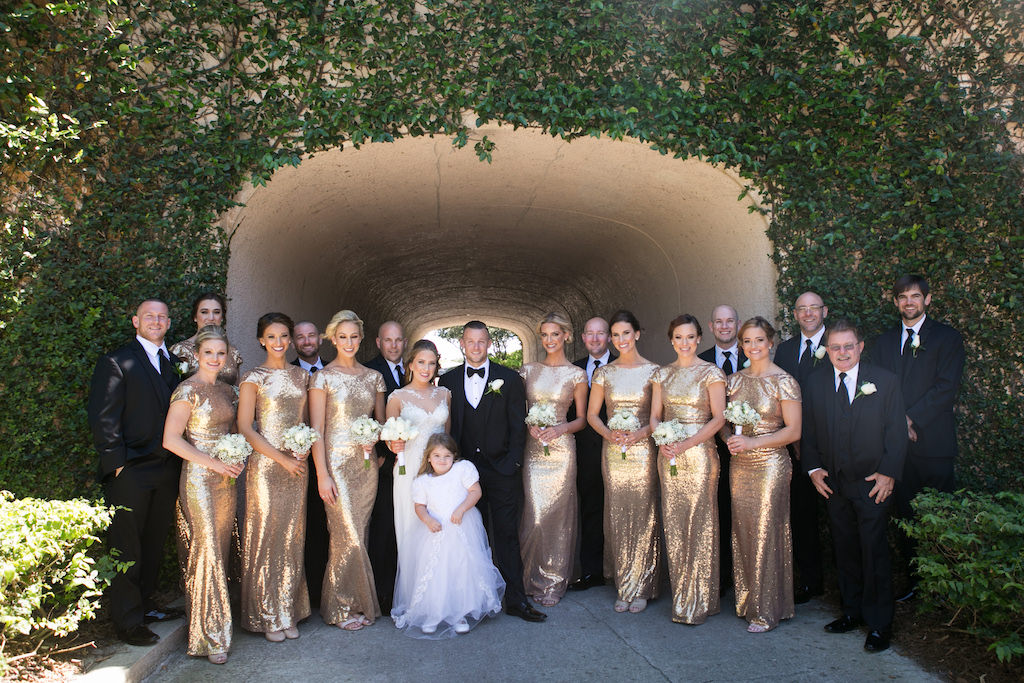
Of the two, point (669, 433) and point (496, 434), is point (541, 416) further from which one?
point (669, 433)

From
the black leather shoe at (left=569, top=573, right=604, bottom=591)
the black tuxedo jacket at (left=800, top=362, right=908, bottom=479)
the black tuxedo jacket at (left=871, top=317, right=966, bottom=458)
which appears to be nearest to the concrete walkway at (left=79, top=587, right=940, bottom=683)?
the black leather shoe at (left=569, top=573, right=604, bottom=591)

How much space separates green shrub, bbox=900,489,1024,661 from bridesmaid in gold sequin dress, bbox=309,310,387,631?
137 inches

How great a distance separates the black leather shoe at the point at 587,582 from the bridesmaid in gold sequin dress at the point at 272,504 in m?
2.17

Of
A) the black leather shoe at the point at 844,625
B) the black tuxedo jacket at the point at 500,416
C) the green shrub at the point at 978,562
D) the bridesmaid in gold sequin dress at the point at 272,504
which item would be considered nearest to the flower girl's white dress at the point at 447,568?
the black tuxedo jacket at the point at 500,416

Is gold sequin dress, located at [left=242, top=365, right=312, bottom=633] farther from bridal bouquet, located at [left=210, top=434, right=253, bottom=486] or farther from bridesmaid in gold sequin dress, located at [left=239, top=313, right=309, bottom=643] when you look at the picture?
bridal bouquet, located at [left=210, top=434, right=253, bottom=486]

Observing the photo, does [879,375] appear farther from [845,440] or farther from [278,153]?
[278,153]

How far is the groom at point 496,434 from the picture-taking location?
17.7ft

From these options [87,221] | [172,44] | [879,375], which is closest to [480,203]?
[172,44]

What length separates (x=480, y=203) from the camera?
358 inches

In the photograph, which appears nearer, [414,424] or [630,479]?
[414,424]

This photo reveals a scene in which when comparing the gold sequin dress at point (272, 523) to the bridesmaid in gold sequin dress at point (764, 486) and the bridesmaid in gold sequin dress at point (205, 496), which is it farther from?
the bridesmaid in gold sequin dress at point (764, 486)

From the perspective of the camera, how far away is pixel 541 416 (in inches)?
217

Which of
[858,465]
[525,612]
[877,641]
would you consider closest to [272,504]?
[525,612]

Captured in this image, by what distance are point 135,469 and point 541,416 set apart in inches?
107
